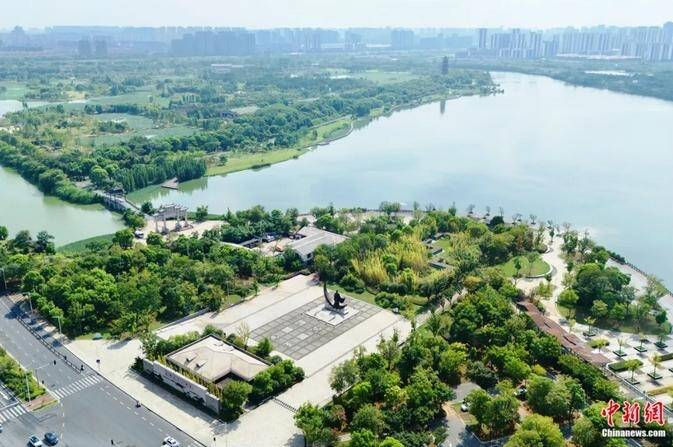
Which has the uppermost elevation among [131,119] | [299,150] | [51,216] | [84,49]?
[84,49]

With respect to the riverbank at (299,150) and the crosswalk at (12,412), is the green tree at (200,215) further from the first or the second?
the crosswalk at (12,412)

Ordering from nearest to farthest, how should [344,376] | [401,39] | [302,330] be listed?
[344,376], [302,330], [401,39]

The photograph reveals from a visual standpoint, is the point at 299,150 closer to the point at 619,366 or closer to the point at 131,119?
the point at 131,119

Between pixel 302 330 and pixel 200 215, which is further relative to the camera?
pixel 200 215

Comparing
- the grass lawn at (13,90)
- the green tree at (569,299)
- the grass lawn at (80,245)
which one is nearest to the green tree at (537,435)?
the green tree at (569,299)

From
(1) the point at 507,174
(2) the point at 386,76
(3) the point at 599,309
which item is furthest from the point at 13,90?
(3) the point at 599,309

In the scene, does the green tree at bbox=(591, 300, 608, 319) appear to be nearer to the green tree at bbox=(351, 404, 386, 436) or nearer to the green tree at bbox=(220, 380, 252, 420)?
the green tree at bbox=(351, 404, 386, 436)

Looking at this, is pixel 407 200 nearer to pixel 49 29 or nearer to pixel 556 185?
pixel 556 185
